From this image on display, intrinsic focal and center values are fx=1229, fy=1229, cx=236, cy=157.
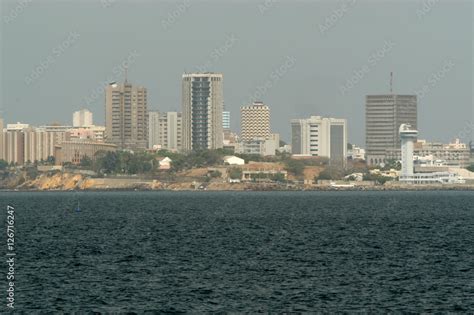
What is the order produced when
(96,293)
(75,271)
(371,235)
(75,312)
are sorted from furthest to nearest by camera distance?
(371,235) → (75,271) → (96,293) → (75,312)

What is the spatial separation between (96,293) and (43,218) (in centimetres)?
9565

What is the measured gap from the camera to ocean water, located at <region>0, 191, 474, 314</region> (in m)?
63.5

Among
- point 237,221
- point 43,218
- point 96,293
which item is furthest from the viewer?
point 43,218

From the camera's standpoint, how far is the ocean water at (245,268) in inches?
2501

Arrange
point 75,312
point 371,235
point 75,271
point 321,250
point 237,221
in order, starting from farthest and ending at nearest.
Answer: point 237,221
point 371,235
point 321,250
point 75,271
point 75,312

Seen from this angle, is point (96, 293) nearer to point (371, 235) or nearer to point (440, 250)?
point (440, 250)

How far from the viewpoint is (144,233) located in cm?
11925

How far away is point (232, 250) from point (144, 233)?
1039 inches

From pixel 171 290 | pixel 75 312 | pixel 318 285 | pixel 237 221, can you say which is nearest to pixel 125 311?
pixel 75 312

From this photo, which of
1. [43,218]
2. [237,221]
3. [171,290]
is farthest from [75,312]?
[43,218]

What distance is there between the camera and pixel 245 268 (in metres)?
79.5

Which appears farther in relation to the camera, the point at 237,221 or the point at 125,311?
the point at 237,221

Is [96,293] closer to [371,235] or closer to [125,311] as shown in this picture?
[125,311]

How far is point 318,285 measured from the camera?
Result: 2758 inches
